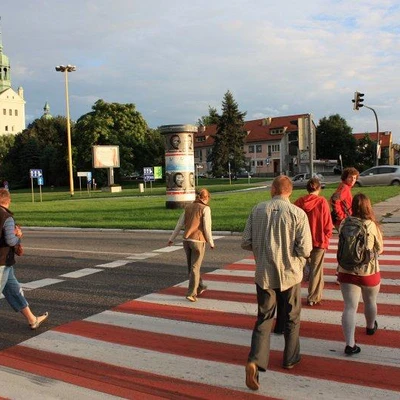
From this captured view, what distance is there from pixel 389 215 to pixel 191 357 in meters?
14.0

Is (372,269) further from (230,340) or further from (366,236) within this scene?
(230,340)

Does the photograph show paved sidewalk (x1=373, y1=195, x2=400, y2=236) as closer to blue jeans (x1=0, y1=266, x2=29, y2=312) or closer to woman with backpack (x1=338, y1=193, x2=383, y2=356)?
woman with backpack (x1=338, y1=193, x2=383, y2=356)

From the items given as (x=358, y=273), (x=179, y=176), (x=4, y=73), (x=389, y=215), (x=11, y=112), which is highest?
(x=4, y=73)

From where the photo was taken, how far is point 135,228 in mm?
17078

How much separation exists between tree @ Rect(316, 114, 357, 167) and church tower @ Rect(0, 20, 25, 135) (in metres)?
88.9

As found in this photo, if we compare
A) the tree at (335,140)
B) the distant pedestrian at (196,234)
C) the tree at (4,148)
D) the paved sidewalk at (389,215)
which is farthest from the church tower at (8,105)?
the distant pedestrian at (196,234)

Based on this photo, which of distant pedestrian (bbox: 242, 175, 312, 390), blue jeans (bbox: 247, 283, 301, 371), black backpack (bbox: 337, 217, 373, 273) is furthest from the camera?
black backpack (bbox: 337, 217, 373, 273)

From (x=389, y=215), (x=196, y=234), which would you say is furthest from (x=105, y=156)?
(x=196, y=234)

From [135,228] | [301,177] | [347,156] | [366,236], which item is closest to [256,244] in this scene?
[366,236]

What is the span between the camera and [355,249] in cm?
477

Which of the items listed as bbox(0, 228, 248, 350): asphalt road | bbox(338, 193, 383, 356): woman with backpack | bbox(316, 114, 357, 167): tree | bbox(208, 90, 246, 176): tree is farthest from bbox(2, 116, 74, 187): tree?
bbox(338, 193, 383, 356): woman with backpack

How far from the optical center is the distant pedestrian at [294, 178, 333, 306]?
258 inches

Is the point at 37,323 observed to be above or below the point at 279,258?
below

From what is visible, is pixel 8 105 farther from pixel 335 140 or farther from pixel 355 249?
pixel 355 249
